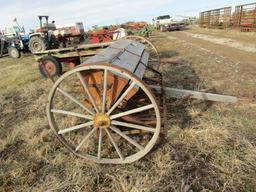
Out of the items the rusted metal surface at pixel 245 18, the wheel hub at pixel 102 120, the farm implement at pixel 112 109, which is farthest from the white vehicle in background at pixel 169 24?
→ the wheel hub at pixel 102 120

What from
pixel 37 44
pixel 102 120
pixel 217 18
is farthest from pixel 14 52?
pixel 217 18

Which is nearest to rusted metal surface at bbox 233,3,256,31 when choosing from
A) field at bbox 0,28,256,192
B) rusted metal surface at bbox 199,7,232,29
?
rusted metal surface at bbox 199,7,232,29

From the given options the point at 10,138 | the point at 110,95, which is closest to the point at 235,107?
the point at 110,95

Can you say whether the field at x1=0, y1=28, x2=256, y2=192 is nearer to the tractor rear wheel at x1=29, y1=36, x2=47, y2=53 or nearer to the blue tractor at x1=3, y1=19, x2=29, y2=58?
the tractor rear wheel at x1=29, y1=36, x2=47, y2=53

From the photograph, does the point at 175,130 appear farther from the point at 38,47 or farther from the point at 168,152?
the point at 38,47

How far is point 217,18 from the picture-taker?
883 inches

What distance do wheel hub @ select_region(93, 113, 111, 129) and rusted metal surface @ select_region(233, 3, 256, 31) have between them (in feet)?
52.2

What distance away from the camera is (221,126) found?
3244 mm

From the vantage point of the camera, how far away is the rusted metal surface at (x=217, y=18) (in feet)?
66.3

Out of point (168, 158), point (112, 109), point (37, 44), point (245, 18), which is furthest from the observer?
point (245, 18)

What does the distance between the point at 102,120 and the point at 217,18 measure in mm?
23589

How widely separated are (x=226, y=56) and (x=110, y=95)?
661 cm

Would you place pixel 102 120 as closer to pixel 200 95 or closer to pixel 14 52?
pixel 200 95

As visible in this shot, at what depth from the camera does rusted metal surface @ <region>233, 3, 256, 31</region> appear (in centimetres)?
1528
